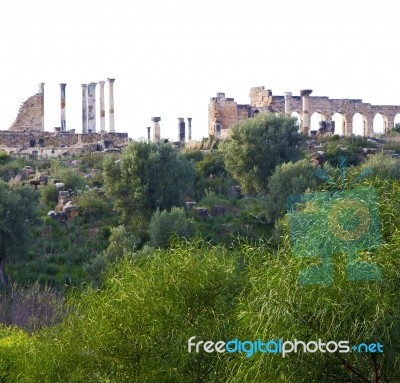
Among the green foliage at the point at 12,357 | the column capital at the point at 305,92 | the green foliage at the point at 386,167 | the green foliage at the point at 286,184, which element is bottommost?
the green foliage at the point at 12,357

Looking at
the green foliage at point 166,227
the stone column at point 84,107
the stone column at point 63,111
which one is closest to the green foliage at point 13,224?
the green foliage at point 166,227

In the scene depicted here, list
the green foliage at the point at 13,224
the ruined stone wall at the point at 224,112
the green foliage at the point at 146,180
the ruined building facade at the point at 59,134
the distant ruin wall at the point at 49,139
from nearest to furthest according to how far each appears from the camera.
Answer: the green foliage at the point at 13,224 → the green foliage at the point at 146,180 → the ruined building facade at the point at 59,134 → the distant ruin wall at the point at 49,139 → the ruined stone wall at the point at 224,112

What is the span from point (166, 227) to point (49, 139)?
22.2 m

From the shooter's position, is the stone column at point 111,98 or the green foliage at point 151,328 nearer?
the green foliage at point 151,328

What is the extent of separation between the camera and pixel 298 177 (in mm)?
37562

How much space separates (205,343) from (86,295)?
3.00 meters

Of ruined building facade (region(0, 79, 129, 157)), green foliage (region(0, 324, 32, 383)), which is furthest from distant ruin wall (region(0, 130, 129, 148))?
green foliage (region(0, 324, 32, 383))

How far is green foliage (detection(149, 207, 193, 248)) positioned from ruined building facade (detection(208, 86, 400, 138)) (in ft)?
67.4

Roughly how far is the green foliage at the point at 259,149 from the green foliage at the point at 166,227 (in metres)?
8.03

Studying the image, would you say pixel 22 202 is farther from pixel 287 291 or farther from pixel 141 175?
pixel 287 291

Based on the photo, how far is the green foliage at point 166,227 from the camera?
1298 inches

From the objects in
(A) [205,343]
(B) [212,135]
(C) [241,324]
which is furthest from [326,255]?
(B) [212,135]

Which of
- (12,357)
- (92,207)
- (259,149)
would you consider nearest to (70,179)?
(92,207)

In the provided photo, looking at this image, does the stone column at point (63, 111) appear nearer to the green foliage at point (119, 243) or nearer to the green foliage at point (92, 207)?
the green foliage at point (92, 207)
